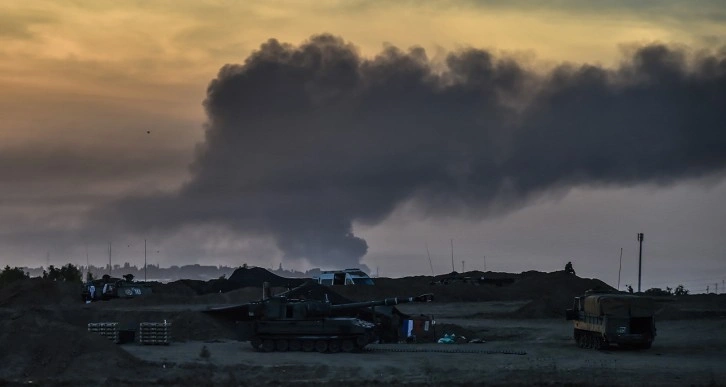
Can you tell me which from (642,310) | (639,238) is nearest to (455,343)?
(642,310)

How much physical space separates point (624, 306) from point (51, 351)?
24.5 metres

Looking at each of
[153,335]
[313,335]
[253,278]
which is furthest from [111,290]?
[313,335]

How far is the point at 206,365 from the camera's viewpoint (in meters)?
48.0

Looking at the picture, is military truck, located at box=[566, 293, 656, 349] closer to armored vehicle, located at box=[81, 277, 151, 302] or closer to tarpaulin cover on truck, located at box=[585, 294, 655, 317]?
tarpaulin cover on truck, located at box=[585, 294, 655, 317]

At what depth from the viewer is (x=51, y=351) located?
4781 centimetres

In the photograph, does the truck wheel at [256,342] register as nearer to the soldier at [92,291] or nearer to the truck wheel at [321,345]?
the truck wheel at [321,345]

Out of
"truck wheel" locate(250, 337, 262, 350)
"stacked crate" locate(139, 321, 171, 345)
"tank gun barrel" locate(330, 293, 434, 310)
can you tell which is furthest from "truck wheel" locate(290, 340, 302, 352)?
"stacked crate" locate(139, 321, 171, 345)

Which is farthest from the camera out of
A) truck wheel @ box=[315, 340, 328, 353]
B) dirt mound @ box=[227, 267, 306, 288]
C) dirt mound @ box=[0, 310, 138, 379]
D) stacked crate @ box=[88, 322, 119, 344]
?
dirt mound @ box=[227, 267, 306, 288]

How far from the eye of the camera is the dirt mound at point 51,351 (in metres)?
46.2

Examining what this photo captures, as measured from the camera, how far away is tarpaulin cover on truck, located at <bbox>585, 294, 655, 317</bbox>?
178ft

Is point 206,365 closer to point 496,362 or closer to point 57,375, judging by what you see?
point 57,375

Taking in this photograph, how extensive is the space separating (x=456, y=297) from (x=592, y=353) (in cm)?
5648

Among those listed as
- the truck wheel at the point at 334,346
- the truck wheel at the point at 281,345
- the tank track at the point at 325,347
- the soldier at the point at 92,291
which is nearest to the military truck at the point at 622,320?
the tank track at the point at 325,347

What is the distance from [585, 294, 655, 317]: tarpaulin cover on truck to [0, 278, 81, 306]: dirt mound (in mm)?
61633
